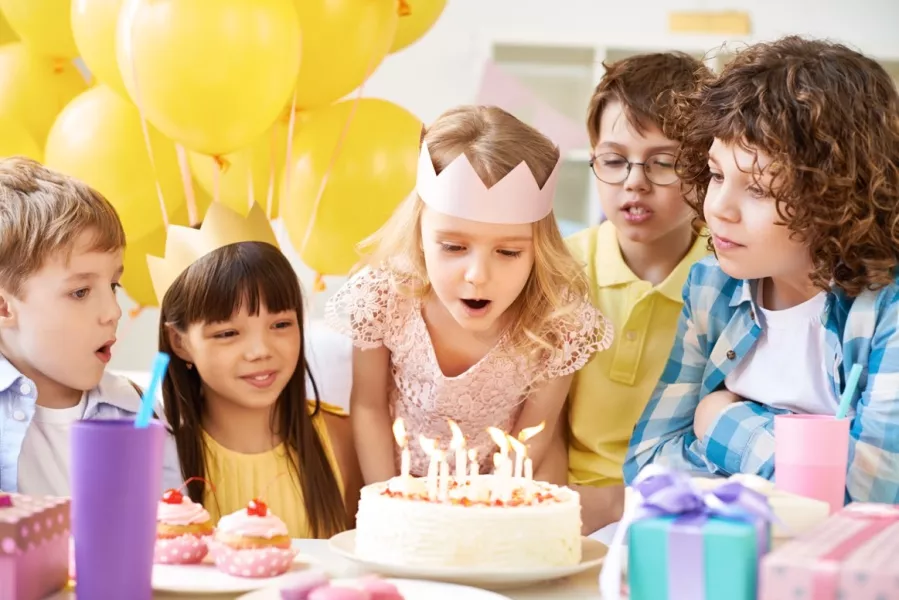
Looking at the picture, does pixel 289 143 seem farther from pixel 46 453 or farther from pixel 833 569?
pixel 833 569

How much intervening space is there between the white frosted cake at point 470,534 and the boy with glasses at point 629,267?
994mm

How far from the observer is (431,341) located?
6.94ft

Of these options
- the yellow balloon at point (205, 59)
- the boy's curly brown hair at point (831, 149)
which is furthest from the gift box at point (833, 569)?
the yellow balloon at point (205, 59)

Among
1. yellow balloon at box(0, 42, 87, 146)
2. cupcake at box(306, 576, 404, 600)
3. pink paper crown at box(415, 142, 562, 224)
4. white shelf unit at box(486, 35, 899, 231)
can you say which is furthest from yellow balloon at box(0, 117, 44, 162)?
white shelf unit at box(486, 35, 899, 231)

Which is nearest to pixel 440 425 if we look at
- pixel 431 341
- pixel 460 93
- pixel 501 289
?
pixel 431 341

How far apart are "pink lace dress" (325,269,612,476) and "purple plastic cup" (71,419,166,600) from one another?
1.09 m

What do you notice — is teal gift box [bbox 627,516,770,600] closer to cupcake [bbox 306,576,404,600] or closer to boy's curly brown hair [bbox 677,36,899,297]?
cupcake [bbox 306,576,404,600]

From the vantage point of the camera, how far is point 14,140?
2.48m

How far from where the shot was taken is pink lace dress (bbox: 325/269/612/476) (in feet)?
6.79

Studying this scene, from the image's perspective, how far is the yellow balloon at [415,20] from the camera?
2443 millimetres

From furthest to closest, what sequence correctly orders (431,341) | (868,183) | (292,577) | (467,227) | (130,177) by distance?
(130,177)
(431,341)
(467,227)
(868,183)
(292,577)

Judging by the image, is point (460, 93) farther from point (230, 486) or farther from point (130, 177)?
point (230, 486)

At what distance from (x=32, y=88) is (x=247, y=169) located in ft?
2.18

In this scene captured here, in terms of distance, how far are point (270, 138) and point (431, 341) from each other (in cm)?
69
